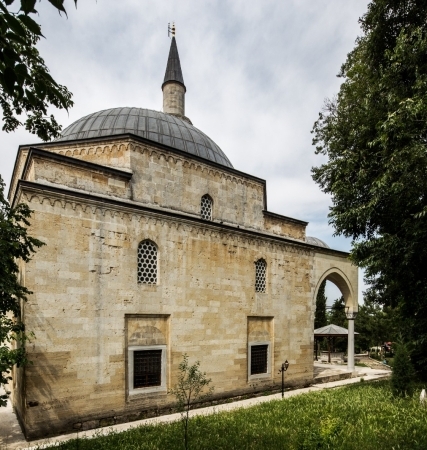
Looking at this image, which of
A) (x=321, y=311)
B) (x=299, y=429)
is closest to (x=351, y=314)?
(x=299, y=429)

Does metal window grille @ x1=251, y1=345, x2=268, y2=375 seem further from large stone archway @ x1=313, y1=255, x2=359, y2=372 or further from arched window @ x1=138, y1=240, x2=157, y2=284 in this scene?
arched window @ x1=138, y1=240, x2=157, y2=284

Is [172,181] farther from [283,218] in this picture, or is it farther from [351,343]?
[351,343]

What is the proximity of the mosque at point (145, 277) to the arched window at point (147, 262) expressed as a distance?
0.11 feet

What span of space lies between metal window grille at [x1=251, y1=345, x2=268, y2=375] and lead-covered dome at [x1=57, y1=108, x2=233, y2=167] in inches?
270

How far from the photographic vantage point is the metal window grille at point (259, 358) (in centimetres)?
1185

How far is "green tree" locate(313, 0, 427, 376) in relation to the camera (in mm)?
8406

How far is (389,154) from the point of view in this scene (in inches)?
369

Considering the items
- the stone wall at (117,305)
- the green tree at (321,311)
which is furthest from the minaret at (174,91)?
the green tree at (321,311)

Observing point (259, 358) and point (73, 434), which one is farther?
point (259, 358)

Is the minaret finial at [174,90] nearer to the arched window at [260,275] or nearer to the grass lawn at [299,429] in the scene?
the arched window at [260,275]

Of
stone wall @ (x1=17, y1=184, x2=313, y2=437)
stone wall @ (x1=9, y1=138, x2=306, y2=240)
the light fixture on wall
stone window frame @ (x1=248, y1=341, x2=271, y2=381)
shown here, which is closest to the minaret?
stone wall @ (x1=9, y1=138, x2=306, y2=240)

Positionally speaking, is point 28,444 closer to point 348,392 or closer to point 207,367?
point 207,367

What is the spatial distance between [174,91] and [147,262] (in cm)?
1194

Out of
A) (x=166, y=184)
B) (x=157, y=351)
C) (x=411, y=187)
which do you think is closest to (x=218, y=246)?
(x=166, y=184)
